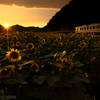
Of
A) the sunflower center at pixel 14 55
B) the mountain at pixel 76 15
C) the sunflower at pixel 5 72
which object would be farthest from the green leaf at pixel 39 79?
the mountain at pixel 76 15

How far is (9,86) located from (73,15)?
221 ft

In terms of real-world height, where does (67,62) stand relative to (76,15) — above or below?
below

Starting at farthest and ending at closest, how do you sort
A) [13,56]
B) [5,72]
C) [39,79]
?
[13,56]
[39,79]
[5,72]

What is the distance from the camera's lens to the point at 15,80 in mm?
1531

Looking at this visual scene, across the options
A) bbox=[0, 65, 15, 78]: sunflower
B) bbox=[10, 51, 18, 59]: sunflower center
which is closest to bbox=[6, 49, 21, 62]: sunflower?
bbox=[10, 51, 18, 59]: sunflower center

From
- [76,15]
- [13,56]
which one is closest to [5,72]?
[13,56]

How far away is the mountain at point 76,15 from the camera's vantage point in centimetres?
5669

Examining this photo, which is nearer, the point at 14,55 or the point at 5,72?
the point at 5,72

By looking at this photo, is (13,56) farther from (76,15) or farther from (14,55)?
(76,15)

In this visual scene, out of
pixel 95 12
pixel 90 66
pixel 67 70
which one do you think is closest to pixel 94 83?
pixel 90 66

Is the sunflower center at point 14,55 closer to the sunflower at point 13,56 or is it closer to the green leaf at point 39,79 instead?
the sunflower at point 13,56

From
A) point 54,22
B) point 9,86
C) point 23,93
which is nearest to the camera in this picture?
point 9,86

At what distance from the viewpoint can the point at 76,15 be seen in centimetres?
6431

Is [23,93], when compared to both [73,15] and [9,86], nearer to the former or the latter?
[9,86]
